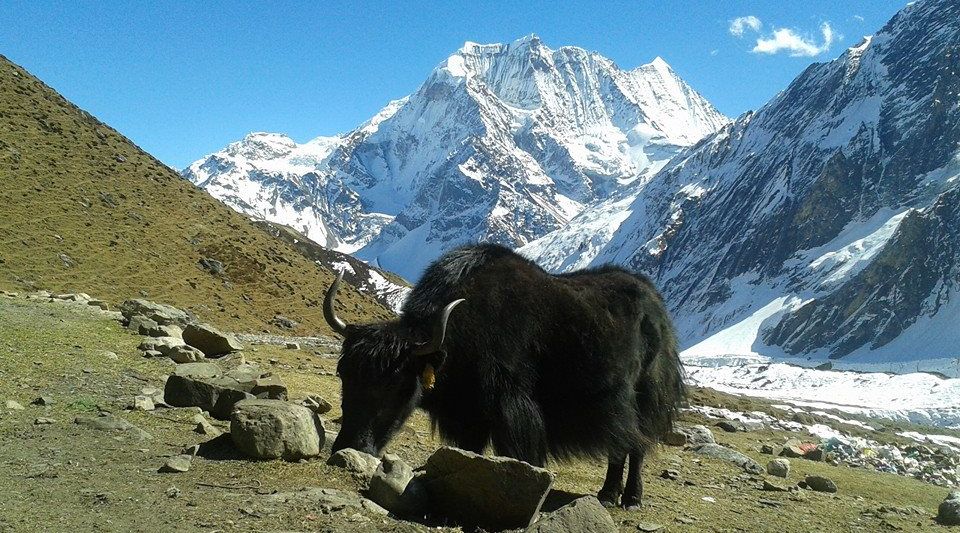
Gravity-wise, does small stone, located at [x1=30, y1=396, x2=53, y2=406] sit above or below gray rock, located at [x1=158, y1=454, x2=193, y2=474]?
above

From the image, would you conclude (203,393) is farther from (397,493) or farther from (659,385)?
(659,385)

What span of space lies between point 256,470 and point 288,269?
35.6m

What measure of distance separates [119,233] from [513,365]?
3098cm

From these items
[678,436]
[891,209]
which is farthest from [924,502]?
[891,209]

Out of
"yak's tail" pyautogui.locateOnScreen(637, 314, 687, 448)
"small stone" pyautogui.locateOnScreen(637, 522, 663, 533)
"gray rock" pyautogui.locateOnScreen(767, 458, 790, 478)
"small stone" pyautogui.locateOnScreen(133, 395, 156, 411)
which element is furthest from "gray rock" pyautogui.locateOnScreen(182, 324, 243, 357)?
"gray rock" pyautogui.locateOnScreen(767, 458, 790, 478)

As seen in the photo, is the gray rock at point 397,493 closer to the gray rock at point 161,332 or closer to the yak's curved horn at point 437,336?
the yak's curved horn at point 437,336

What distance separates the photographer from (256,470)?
6621 mm

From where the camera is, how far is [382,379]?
697cm

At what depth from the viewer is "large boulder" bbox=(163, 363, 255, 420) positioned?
9.13m

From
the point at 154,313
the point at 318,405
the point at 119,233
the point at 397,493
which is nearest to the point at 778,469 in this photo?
the point at 318,405

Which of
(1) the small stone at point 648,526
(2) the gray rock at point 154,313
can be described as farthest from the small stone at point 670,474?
(2) the gray rock at point 154,313

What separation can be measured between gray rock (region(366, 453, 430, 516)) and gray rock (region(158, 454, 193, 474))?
1.73m

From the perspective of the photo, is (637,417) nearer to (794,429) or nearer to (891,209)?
(794,429)

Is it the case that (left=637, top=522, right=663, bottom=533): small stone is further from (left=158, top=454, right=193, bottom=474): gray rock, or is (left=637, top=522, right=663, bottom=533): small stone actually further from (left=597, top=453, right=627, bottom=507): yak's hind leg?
(left=158, top=454, right=193, bottom=474): gray rock
